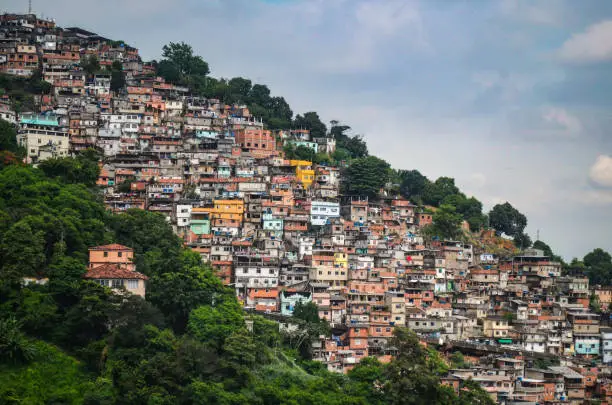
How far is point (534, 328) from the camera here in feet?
158

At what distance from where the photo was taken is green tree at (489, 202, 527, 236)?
2517 inches

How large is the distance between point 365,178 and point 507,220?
41.1ft

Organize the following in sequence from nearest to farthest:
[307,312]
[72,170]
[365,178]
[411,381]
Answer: [411,381] < [307,312] < [72,170] < [365,178]

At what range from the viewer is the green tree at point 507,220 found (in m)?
63.9

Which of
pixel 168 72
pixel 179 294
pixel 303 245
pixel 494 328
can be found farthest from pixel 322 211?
pixel 168 72

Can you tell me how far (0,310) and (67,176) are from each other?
584 inches

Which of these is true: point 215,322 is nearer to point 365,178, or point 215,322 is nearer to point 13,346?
point 13,346

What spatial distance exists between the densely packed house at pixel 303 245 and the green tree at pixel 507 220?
217 inches

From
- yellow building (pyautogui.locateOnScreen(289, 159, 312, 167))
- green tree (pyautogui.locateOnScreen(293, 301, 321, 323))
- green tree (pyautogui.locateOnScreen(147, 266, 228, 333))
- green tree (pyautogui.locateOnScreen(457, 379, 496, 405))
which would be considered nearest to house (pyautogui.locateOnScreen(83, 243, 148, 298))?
green tree (pyautogui.locateOnScreen(147, 266, 228, 333))

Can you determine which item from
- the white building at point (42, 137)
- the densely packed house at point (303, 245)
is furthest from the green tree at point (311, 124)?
the white building at point (42, 137)

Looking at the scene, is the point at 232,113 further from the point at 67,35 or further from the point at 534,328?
the point at 534,328

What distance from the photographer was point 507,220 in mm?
63906

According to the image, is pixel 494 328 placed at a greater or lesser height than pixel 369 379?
greater

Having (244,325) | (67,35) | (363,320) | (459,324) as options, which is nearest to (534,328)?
(459,324)
